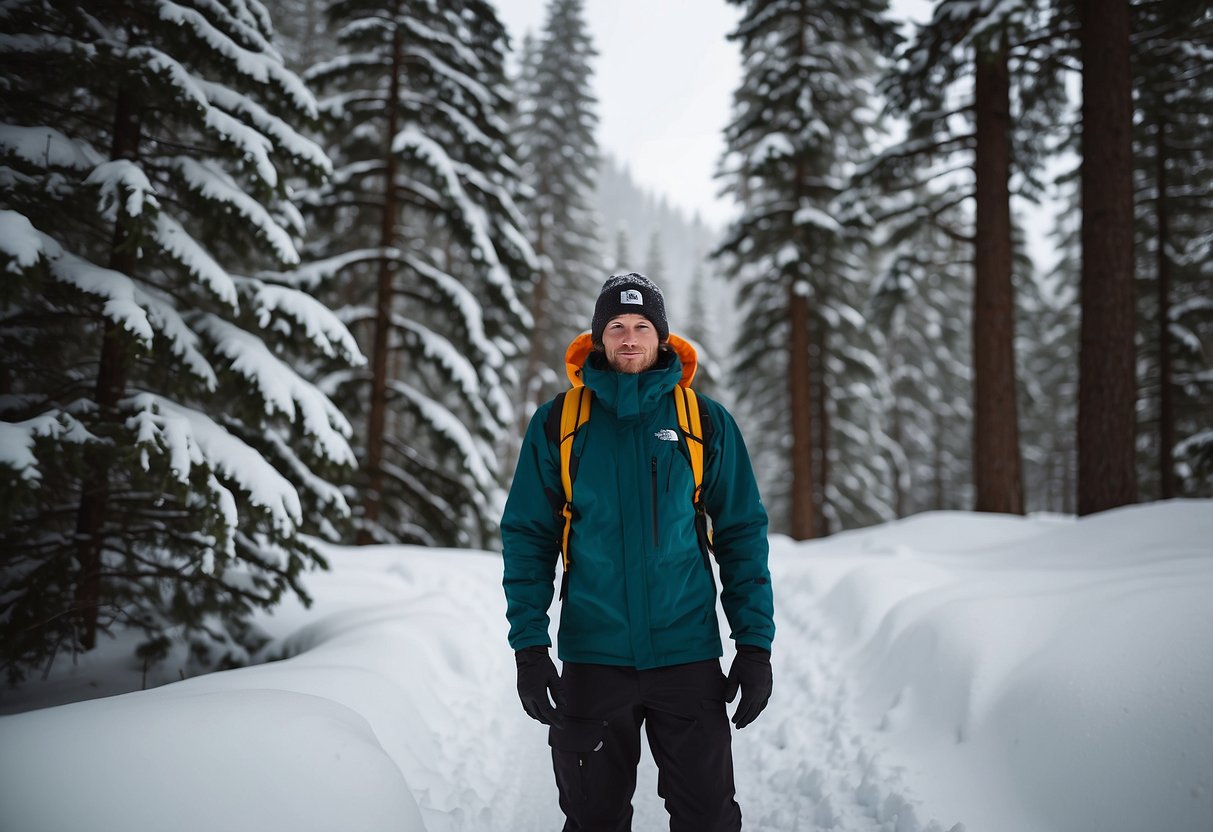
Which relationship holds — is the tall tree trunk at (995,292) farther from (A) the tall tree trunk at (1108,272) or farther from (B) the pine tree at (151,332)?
(B) the pine tree at (151,332)

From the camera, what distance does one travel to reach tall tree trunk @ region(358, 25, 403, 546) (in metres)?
9.73

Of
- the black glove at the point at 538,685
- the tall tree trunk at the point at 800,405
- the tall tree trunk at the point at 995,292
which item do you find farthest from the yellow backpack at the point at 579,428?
the tall tree trunk at the point at 800,405

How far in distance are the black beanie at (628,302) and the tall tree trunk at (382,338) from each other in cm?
779

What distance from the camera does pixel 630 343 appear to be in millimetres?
2510

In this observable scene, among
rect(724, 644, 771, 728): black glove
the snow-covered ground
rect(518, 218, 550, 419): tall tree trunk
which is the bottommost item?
the snow-covered ground

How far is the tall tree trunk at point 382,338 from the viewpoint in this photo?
31.9 ft

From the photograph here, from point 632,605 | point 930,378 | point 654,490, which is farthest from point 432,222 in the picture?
point 930,378

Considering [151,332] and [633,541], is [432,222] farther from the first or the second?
[633,541]

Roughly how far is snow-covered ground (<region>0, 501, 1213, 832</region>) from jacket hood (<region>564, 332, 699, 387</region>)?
2.01 m

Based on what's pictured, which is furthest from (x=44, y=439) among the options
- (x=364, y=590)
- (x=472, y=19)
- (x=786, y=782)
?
(x=472, y=19)

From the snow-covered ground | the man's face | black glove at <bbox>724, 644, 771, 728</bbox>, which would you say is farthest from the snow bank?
the man's face

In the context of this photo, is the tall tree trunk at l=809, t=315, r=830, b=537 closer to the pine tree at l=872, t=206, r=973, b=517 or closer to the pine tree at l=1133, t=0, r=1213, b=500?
the pine tree at l=1133, t=0, r=1213, b=500

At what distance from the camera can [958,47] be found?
939 cm

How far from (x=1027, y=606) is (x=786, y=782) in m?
2.18
